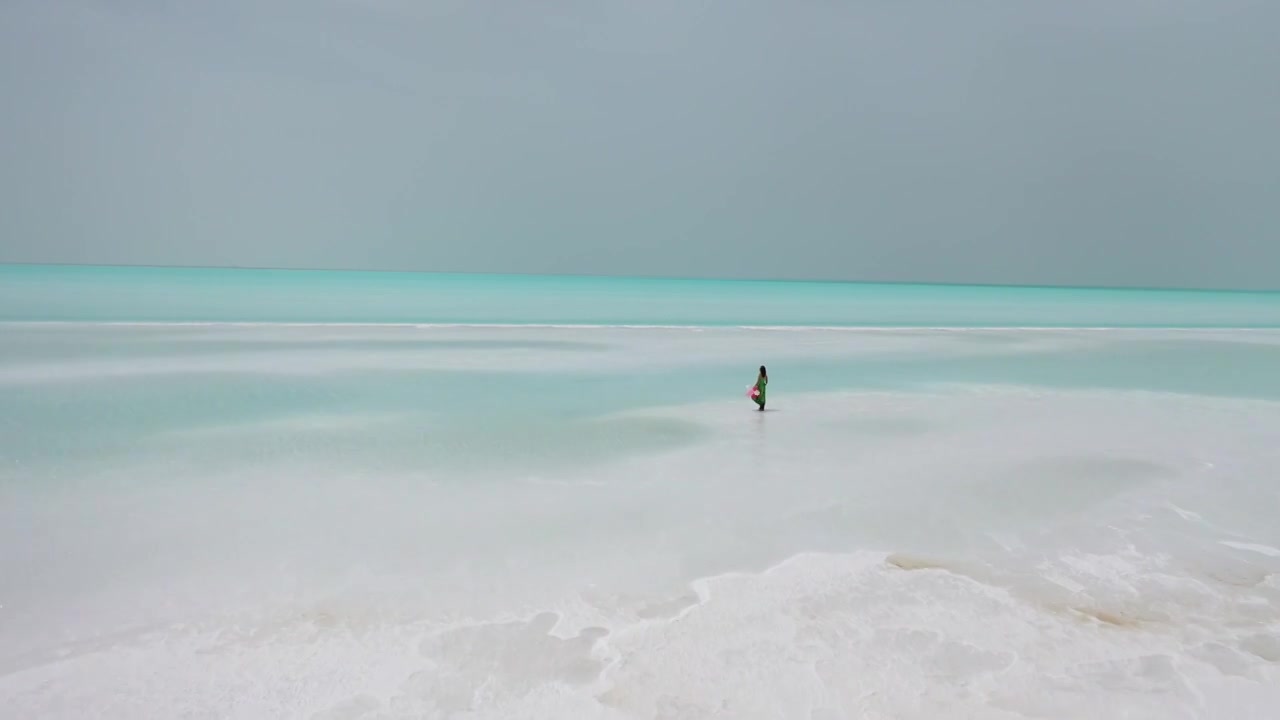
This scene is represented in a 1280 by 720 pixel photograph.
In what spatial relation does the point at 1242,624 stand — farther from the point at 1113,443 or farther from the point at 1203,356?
the point at 1203,356

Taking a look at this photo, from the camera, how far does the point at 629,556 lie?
13.4ft

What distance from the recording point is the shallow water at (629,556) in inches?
111

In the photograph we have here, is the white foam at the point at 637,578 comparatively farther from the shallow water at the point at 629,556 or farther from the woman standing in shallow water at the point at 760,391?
the woman standing in shallow water at the point at 760,391

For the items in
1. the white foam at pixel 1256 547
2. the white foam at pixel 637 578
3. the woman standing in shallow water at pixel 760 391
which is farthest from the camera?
the woman standing in shallow water at pixel 760 391

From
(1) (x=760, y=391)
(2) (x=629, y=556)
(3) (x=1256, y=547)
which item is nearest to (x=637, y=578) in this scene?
(2) (x=629, y=556)

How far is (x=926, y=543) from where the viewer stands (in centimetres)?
433

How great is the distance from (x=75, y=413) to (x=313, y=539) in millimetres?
5023

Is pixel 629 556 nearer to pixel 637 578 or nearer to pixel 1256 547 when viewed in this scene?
pixel 637 578

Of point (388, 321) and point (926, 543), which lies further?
point (388, 321)

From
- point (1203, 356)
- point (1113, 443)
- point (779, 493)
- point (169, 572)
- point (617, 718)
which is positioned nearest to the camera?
Answer: point (617, 718)

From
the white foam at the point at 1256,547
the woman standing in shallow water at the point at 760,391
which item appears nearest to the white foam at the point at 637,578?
the white foam at the point at 1256,547

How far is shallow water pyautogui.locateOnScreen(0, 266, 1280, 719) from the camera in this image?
9.29 ft

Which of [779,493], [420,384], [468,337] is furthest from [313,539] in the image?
[468,337]

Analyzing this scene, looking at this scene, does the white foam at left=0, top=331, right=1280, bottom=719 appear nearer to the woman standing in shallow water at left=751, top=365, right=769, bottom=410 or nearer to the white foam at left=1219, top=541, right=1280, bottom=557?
the white foam at left=1219, top=541, right=1280, bottom=557
